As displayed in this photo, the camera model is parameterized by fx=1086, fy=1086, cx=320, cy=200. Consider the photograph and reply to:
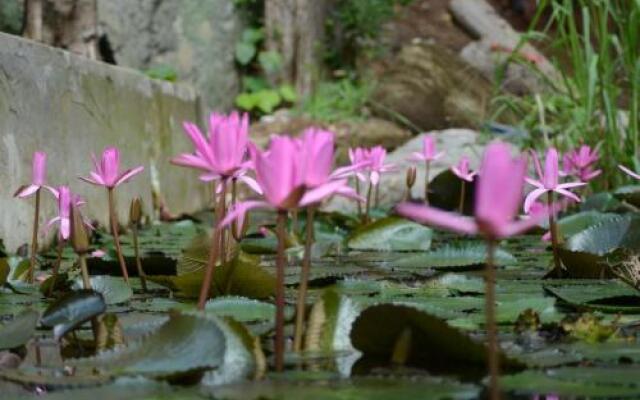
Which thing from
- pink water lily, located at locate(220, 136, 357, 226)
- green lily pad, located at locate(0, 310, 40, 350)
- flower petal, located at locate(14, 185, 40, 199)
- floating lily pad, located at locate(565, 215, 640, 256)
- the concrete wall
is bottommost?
green lily pad, located at locate(0, 310, 40, 350)

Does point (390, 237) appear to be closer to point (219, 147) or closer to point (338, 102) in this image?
point (219, 147)

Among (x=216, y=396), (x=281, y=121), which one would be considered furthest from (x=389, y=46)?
(x=216, y=396)

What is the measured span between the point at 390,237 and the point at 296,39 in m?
6.80

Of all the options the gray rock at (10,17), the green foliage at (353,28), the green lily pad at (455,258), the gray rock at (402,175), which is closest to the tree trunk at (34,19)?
the gray rock at (10,17)

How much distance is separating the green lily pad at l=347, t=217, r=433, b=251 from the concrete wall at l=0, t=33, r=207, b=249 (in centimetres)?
83

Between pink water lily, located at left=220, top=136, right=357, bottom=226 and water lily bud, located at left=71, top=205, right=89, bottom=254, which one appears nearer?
pink water lily, located at left=220, top=136, right=357, bottom=226

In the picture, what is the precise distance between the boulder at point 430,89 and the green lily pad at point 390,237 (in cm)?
545

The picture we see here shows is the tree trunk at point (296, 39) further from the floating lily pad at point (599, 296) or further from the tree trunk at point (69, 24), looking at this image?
the floating lily pad at point (599, 296)

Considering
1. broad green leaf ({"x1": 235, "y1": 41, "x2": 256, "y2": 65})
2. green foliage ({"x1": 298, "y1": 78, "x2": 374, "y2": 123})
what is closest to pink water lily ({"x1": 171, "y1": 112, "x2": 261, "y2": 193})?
green foliage ({"x1": 298, "y1": 78, "x2": 374, "y2": 123})

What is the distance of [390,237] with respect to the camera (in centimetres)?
279

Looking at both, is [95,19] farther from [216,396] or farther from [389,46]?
[389,46]

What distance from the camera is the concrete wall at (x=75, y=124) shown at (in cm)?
261

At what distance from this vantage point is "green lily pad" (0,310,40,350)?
1.14 meters

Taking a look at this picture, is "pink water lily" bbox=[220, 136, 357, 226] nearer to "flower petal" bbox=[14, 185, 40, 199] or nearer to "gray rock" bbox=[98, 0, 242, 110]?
"flower petal" bbox=[14, 185, 40, 199]
